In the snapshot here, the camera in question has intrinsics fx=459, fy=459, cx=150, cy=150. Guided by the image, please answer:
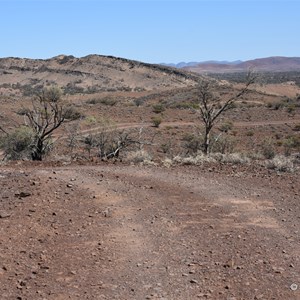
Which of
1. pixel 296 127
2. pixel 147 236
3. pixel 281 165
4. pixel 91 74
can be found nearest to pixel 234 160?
pixel 281 165

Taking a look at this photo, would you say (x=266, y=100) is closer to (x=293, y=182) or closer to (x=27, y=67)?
(x=293, y=182)

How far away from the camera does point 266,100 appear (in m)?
55.7

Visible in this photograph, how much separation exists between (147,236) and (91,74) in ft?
268

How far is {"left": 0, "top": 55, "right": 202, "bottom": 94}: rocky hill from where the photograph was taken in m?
81.1

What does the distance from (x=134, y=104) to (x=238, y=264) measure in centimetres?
4642

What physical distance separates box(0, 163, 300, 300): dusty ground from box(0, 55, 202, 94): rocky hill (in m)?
68.1

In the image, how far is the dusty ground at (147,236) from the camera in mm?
5516

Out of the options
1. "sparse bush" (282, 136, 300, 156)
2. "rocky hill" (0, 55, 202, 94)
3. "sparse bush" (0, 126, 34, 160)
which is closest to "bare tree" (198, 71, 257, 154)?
"sparse bush" (0, 126, 34, 160)

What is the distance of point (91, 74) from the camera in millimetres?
86312

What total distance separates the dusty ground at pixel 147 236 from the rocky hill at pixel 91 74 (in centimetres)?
6807

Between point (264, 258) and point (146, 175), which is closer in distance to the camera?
point (264, 258)

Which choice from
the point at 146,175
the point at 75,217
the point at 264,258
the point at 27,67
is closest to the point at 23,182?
the point at 75,217

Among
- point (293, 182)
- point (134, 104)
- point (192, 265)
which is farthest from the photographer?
point (134, 104)

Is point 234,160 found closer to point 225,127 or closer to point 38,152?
point 38,152
